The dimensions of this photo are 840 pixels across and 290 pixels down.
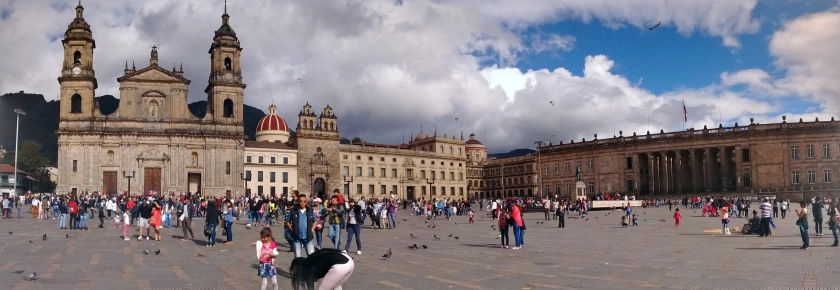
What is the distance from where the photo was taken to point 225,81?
71.3 m

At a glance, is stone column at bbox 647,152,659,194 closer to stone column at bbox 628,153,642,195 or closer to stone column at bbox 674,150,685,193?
stone column at bbox 628,153,642,195

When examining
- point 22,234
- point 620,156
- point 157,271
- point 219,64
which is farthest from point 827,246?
point 620,156

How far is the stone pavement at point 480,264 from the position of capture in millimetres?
11633

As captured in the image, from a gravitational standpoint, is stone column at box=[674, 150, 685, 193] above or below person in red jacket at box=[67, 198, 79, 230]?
above

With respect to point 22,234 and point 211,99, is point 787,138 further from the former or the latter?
point 22,234

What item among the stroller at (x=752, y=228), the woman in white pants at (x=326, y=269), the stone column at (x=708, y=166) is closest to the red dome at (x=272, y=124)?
the stone column at (x=708, y=166)

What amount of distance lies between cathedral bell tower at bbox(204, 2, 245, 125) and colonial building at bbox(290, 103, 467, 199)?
51.8ft

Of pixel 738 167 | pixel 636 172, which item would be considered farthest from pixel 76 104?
pixel 738 167

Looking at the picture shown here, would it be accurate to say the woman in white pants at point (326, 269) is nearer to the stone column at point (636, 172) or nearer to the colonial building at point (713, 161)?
the colonial building at point (713, 161)

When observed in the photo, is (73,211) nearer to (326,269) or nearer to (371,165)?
(326,269)

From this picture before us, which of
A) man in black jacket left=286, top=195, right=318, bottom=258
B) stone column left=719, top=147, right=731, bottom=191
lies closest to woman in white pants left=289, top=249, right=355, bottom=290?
man in black jacket left=286, top=195, right=318, bottom=258

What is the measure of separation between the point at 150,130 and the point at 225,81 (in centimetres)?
905

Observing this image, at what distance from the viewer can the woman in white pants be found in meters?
7.73

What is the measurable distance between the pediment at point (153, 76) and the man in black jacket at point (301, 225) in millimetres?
61439
